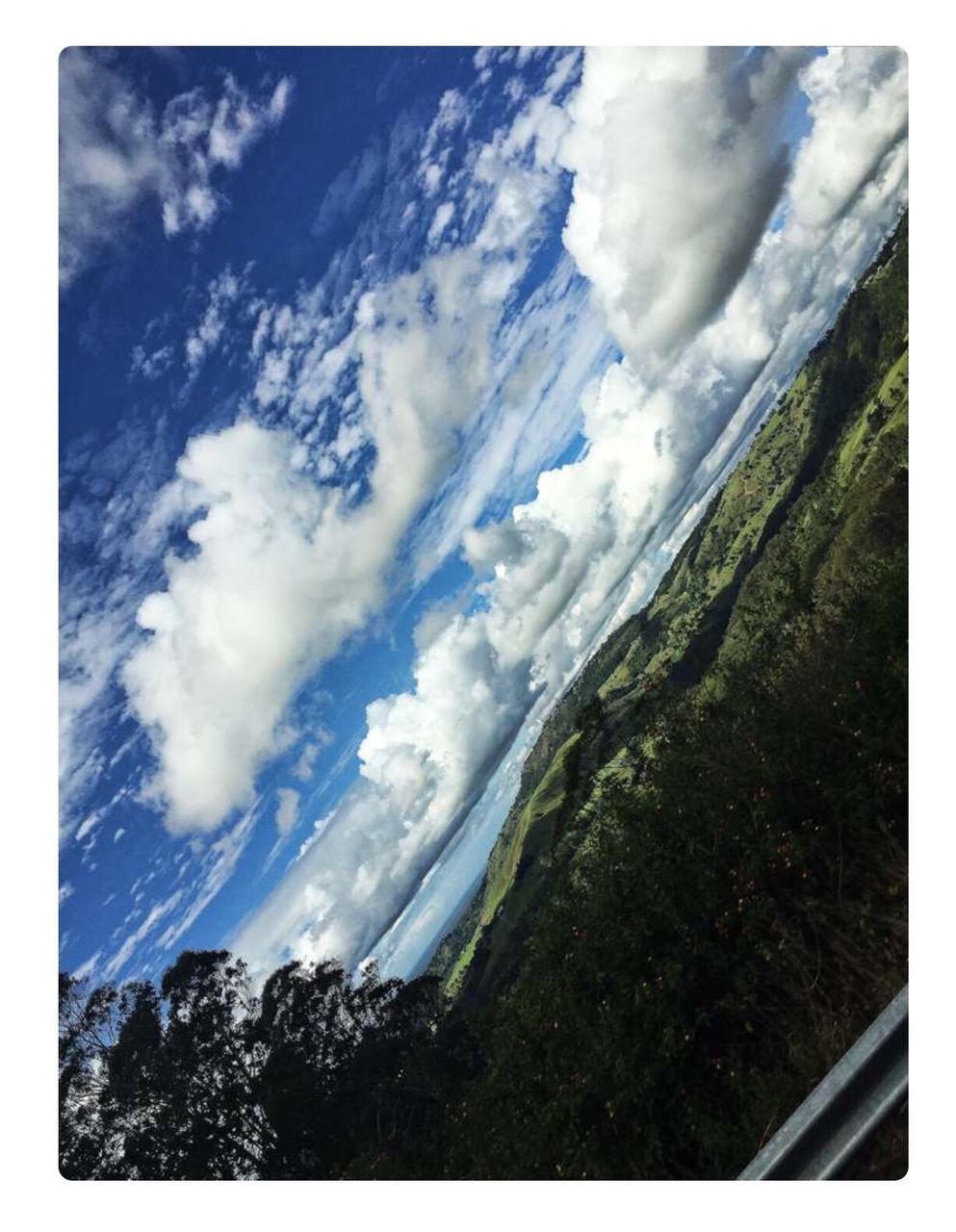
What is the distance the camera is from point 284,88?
22.1 feet

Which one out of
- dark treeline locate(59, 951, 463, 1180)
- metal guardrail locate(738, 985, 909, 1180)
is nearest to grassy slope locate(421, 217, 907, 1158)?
metal guardrail locate(738, 985, 909, 1180)

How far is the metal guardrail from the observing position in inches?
170

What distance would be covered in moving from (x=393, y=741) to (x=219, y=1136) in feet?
12.8

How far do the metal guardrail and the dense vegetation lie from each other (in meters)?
0.47

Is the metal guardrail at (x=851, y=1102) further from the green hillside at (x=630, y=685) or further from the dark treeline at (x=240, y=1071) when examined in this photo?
the dark treeline at (x=240, y=1071)

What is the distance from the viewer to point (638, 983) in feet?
18.9

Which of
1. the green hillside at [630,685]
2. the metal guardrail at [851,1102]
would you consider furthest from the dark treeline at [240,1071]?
the metal guardrail at [851,1102]

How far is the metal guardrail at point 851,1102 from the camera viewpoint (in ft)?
14.2

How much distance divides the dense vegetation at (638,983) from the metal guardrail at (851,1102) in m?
0.47

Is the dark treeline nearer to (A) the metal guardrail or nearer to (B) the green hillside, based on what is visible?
(B) the green hillside

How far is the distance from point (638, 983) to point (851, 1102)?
5.48ft
